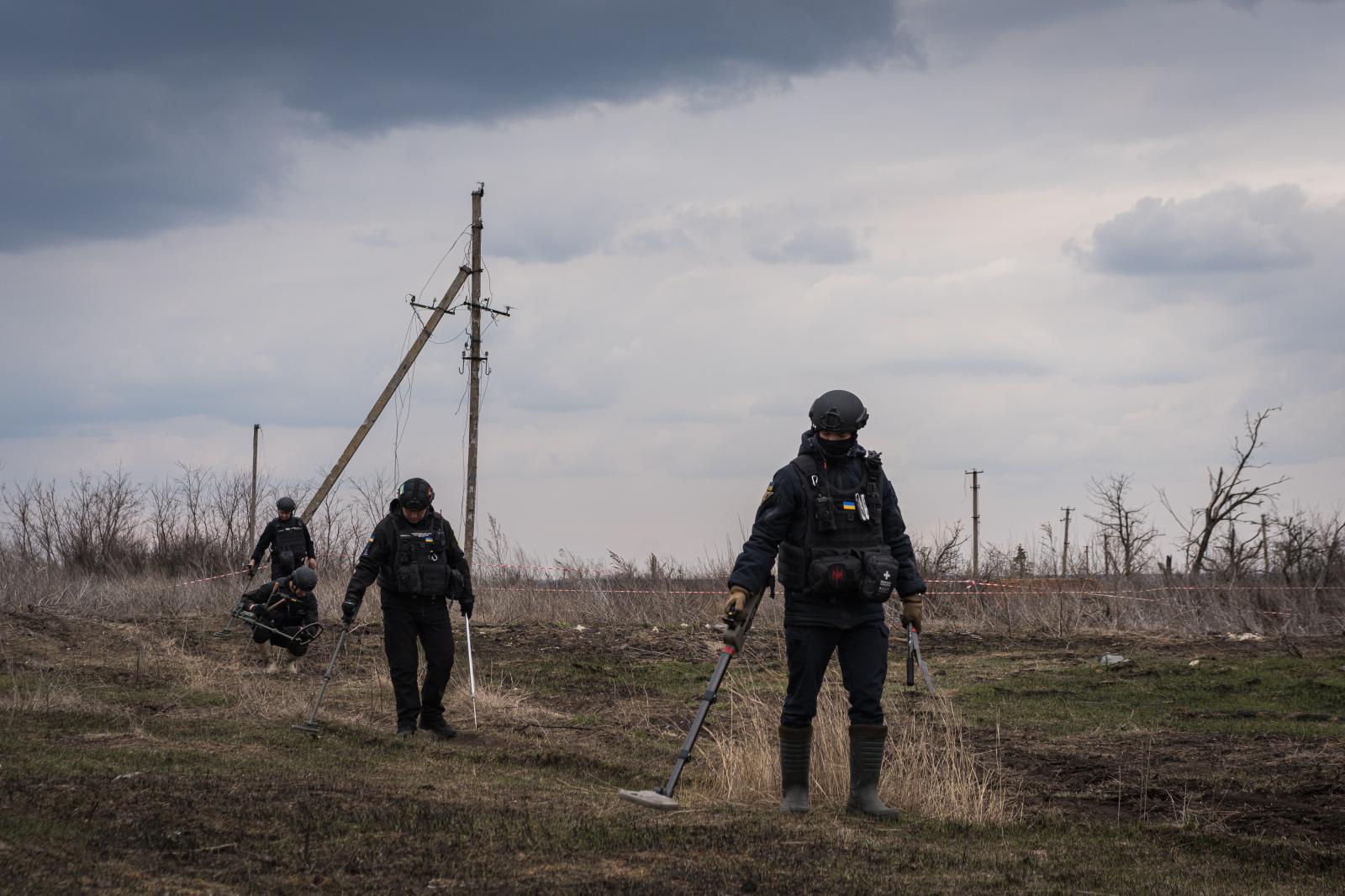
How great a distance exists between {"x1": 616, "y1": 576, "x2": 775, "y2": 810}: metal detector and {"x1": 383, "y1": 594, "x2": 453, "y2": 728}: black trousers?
3657mm

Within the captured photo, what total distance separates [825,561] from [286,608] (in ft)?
31.8

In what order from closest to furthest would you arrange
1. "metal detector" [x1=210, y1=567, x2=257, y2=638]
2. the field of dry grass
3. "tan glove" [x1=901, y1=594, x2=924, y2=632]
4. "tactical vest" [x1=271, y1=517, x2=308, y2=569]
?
the field of dry grass, "tan glove" [x1=901, y1=594, x2=924, y2=632], "metal detector" [x1=210, y1=567, x2=257, y2=638], "tactical vest" [x1=271, y1=517, x2=308, y2=569]

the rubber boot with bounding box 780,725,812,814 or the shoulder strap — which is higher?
the shoulder strap

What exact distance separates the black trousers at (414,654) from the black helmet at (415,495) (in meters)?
0.75

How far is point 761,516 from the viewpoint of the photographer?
7230 mm

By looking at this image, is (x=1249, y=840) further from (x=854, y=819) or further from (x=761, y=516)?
(x=761, y=516)

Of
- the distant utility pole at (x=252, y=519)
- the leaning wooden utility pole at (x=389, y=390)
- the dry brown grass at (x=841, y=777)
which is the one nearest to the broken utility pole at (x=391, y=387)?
the leaning wooden utility pole at (x=389, y=390)

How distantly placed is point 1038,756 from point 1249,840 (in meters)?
3.25

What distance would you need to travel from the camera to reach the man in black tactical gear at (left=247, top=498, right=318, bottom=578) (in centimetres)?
1850

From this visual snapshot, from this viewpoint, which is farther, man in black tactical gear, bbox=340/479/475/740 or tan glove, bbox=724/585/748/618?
man in black tactical gear, bbox=340/479/475/740

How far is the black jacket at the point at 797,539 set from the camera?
716 centimetres

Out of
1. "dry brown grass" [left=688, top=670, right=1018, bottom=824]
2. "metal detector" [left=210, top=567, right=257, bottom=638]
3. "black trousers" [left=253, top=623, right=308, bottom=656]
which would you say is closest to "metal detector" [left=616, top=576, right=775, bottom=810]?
"dry brown grass" [left=688, top=670, right=1018, bottom=824]

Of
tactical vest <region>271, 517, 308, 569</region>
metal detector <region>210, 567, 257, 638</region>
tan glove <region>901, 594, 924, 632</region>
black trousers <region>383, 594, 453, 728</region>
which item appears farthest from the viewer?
tactical vest <region>271, 517, 308, 569</region>

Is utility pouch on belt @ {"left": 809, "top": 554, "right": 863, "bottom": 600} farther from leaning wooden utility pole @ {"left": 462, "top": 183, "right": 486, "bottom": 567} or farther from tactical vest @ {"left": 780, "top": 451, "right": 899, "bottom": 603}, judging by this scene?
leaning wooden utility pole @ {"left": 462, "top": 183, "right": 486, "bottom": 567}
